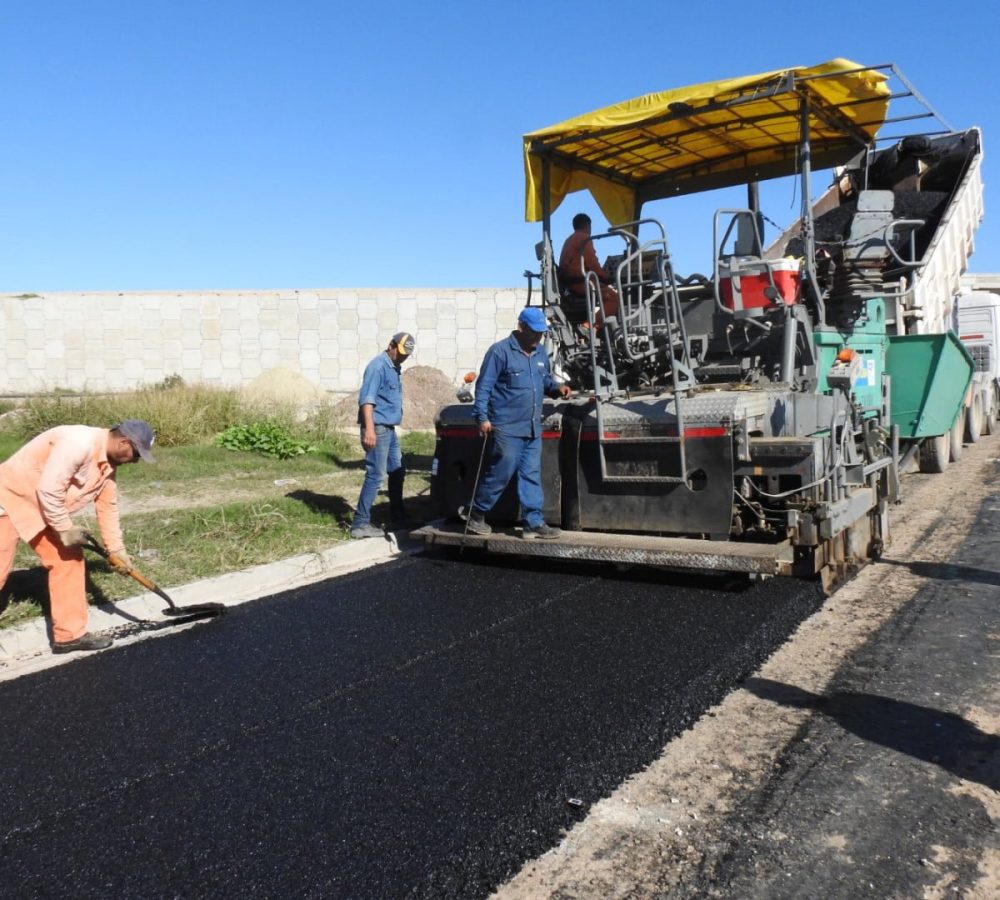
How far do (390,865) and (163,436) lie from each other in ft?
31.9

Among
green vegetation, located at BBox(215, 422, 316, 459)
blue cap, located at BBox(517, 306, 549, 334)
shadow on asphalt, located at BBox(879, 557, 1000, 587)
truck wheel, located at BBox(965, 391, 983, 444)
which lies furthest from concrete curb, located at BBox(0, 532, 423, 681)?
truck wheel, located at BBox(965, 391, 983, 444)

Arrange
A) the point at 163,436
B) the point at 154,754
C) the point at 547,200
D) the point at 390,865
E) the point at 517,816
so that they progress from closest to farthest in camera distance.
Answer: the point at 390,865, the point at 517,816, the point at 154,754, the point at 547,200, the point at 163,436

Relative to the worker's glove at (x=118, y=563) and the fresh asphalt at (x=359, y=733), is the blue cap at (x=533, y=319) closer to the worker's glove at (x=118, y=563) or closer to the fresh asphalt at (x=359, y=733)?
the fresh asphalt at (x=359, y=733)

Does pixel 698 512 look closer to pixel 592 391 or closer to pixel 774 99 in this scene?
pixel 592 391

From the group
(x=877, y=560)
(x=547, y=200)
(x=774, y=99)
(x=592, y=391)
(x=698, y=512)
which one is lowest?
(x=877, y=560)

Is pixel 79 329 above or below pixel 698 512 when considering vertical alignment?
above

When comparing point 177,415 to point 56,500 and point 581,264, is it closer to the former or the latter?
point 581,264

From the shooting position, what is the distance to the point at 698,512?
5.43 m

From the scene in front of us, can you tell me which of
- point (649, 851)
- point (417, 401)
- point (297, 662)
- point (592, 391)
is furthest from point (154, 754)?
point (417, 401)

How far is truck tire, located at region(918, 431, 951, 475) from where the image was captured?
1051cm

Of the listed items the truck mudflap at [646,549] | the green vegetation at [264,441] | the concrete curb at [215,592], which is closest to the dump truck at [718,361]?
the truck mudflap at [646,549]

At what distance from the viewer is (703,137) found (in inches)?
280

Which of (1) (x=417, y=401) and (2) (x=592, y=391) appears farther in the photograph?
(1) (x=417, y=401)

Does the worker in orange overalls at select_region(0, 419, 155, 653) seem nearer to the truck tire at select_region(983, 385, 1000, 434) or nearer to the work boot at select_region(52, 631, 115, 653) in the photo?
the work boot at select_region(52, 631, 115, 653)
